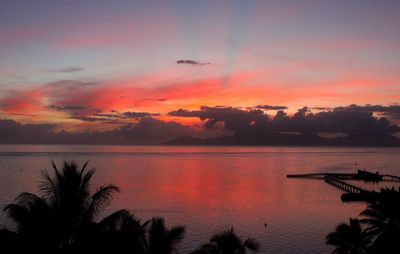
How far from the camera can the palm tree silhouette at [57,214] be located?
1542 cm

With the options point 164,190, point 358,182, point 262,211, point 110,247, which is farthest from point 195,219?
point 358,182

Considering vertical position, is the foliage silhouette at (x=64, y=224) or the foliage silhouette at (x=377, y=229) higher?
the foliage silhouette at (x=64, y=224)

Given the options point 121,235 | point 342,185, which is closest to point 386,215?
point 121,235

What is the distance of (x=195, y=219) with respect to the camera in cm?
6756

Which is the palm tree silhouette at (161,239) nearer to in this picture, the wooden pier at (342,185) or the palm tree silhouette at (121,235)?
the palm tree silhouette at (121,235)

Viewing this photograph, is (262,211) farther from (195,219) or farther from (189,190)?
(189,190)

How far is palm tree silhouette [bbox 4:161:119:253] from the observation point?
1542 centimetres

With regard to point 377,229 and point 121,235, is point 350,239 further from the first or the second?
point 121,235

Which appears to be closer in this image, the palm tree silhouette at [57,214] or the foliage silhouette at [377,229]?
the palm tree silhouette at [57,214]

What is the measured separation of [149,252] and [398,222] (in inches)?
596

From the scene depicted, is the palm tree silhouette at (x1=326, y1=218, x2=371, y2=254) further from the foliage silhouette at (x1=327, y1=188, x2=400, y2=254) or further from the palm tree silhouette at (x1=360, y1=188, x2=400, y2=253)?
the palm tree silhouette at (x1=360, y1=188, x2=400, y2=253)

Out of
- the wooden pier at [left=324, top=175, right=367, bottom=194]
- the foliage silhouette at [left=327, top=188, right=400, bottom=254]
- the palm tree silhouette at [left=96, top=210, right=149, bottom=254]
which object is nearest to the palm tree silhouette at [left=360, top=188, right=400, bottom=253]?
the foliage silhouette at [left=327, top=188, right=400, bottom=254]

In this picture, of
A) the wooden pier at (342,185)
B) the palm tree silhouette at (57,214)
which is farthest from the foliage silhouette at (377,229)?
the wooden pier at (342,185)

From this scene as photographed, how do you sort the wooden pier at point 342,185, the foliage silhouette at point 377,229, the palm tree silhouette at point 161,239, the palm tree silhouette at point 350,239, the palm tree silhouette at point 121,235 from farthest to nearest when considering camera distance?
the wooden pier at point 342,185 → the palm tree silhouette at point 350,239 → the foliage silhouette at point 377,229 → the palm tree silhouette at point 161,239 → the palm tree silhouette at point 121,235
